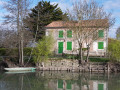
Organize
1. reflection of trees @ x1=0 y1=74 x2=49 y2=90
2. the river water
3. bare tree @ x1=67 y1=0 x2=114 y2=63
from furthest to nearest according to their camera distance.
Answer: bare tree @ x1=67 y1=0 x2=114 y2=63 → the river water → reflection of trees @ x1=0 y1=74 x2=49 y2=90

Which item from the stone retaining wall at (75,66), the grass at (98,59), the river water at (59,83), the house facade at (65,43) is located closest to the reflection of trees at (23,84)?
the river water at (59,83)

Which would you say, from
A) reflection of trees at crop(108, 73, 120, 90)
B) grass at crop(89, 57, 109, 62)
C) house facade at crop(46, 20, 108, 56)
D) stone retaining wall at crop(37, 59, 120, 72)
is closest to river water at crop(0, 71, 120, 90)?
reflection of trees at crop(108, 73, 120, 90)

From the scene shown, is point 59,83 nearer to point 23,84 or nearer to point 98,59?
point 23,84

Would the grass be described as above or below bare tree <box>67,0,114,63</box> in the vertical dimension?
below

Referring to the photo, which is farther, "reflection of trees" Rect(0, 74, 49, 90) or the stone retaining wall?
the stone retaining wall

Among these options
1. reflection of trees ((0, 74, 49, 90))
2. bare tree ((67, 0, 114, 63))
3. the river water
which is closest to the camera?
reflection of trees ((0, 74, 49, 90))

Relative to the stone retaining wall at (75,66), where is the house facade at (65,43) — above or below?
above

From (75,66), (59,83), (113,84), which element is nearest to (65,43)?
(75,66)

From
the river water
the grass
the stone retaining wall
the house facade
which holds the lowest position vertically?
the river water

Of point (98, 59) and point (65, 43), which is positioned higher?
point (65, 43)

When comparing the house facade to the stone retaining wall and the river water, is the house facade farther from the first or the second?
the river water

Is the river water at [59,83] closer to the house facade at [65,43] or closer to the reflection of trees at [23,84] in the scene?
the reflection of trees at [23,84]

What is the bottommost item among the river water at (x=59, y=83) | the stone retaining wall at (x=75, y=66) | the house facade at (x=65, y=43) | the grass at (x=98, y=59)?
the river water at (x=59, y=83)

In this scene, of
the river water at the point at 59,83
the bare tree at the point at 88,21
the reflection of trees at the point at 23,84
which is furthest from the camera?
the bare tree at the point at 88,21
